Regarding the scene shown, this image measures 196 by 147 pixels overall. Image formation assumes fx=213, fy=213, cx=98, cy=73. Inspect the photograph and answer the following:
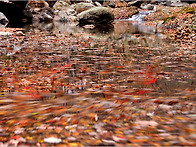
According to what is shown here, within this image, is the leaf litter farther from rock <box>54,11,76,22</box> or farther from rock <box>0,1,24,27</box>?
rock <box>54,11,76,22</box>

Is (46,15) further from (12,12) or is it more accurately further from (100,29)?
(100,29)

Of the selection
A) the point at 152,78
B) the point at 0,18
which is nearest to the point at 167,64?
the point at 152,78

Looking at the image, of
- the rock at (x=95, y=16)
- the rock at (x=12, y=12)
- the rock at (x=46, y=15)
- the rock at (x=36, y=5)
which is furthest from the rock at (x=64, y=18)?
the rock at (x=95, y=16)

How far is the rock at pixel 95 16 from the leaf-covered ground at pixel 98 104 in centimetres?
1878

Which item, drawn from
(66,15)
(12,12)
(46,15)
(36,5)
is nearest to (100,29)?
(66,15)

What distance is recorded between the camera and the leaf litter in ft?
7.80

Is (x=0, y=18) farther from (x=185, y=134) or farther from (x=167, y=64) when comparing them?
(x=185, y=134)

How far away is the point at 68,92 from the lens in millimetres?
3801

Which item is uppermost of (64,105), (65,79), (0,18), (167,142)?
(0,18)

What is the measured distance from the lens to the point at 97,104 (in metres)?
3.26

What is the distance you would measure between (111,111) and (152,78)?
185 centimetres

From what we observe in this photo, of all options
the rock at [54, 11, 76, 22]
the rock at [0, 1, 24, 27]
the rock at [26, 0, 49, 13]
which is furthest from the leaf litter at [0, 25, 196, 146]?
the rock at [26, 0, 49, 13]

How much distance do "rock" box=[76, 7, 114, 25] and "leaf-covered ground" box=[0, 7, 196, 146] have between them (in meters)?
18.8

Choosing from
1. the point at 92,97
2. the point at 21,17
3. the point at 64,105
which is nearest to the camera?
the point at 64,105
